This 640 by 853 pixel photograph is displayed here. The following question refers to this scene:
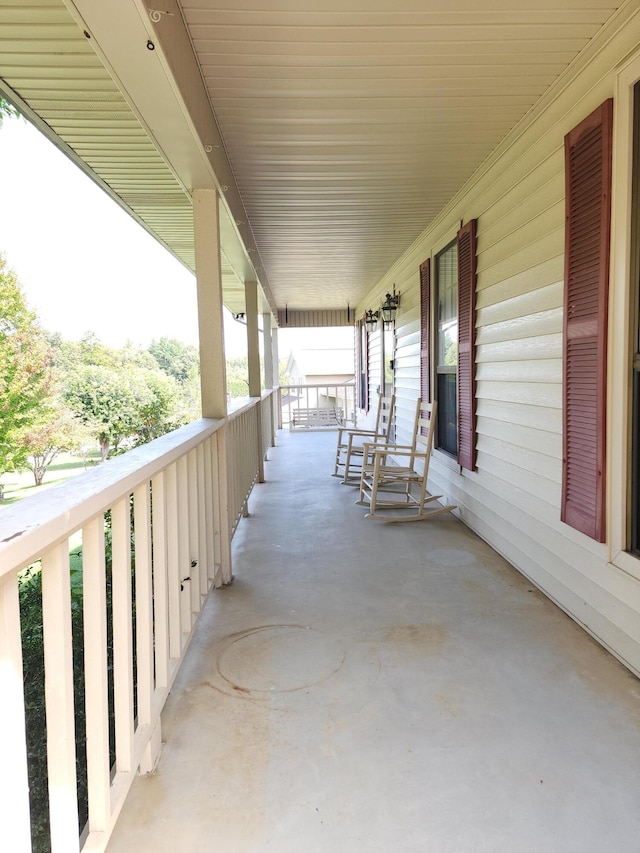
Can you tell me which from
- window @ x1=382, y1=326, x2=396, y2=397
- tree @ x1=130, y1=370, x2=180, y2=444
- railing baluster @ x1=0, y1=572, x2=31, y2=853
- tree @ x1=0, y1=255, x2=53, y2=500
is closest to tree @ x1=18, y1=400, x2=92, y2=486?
tree @ x1=0, y1=255, x2=53, y2=500

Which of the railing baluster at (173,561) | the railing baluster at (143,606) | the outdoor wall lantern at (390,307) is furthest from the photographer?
the outdoor wall lantern at (390,307)

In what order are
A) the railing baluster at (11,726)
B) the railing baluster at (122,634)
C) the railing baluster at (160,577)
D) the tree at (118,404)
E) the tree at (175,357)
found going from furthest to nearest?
the tree at (175,357)
the tree at (118,404)
the railing baluster at (160,577)
the railing baluster at (122,634)
the railing baluster at (11,726)

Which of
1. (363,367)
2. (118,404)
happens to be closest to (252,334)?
(363,367)

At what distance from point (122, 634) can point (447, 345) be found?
158 inches

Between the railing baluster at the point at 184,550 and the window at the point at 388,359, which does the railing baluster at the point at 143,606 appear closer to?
the railing baluster at the point at 184,550

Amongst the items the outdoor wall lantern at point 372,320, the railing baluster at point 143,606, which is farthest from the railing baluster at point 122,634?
the outdoor wall lantern at point 372,320

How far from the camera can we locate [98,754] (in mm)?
1188

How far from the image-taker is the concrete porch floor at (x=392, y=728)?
1.39 meters

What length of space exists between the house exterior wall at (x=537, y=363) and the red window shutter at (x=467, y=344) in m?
0.08

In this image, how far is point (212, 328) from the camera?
292 cm

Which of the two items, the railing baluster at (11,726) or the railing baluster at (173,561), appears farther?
the railing baluster at (173,561)

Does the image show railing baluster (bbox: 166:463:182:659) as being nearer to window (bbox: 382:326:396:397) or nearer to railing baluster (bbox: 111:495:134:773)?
railing baluster (bbox: 111:495:134:773)

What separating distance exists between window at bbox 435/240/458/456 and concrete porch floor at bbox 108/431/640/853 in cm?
192

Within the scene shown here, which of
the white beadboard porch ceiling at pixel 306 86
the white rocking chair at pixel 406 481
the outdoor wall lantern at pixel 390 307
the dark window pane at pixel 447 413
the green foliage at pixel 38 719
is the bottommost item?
the green foliage at pixel 38 719
